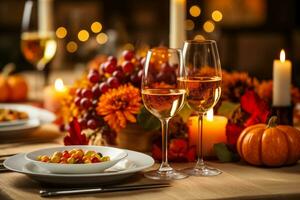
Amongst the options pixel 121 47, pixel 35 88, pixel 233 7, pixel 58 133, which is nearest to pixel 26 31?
pixel 35 88

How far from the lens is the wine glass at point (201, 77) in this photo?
133 cm

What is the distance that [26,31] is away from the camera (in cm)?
247

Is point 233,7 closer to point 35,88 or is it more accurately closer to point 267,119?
point 35,88

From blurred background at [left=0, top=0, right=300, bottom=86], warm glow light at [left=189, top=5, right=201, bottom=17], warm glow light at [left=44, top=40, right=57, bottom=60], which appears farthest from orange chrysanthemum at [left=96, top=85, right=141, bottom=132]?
warm glow light at [left=189, top=5, right=201, bottom=17]

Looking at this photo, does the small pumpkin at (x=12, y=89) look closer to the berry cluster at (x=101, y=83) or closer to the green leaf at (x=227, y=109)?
the berry cluster at (x=101, y=83)

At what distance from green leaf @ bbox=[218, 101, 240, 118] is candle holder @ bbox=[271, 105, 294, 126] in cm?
9

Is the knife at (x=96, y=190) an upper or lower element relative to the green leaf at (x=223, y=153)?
lower

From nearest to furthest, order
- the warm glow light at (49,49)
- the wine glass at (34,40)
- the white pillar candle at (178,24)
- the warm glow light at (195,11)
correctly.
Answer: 1. the white pillar candle at (178,24)
2. the wine glass at (34,40)
3. the warm glow light at (49,49)
4. the warm glow light at (195,11)

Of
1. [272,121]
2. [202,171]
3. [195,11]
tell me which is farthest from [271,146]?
[195,11]

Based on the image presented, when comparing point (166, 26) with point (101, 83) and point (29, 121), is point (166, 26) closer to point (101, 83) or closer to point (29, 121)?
point (29, 121)

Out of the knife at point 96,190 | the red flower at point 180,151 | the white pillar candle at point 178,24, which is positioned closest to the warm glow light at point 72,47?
the white pillar candle at point 178,24

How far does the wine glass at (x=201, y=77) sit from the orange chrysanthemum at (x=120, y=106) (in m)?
0.18

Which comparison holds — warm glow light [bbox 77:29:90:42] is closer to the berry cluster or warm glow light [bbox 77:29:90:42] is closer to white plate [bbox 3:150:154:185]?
the berry cluster

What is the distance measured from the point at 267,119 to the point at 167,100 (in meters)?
0.33
